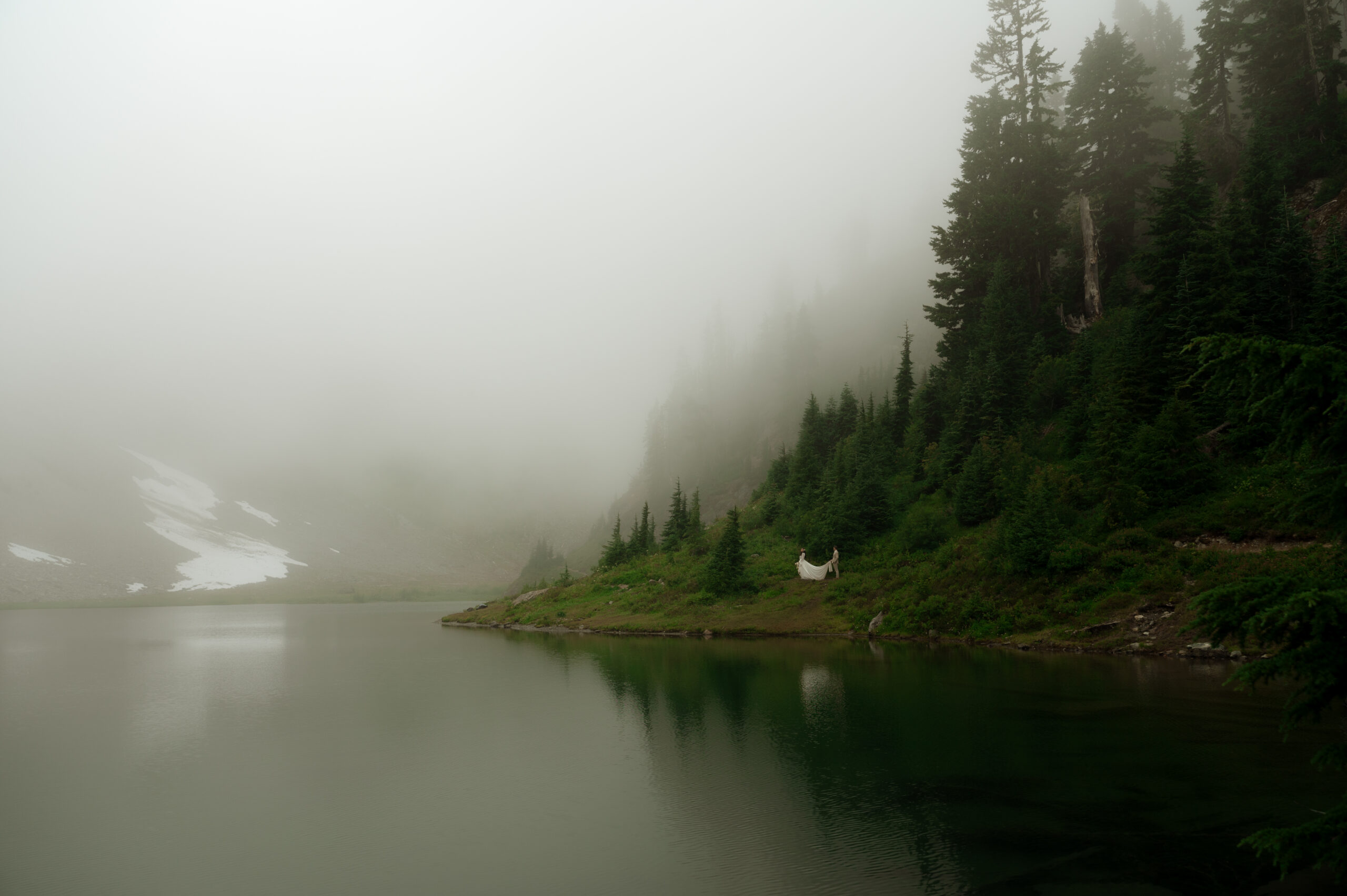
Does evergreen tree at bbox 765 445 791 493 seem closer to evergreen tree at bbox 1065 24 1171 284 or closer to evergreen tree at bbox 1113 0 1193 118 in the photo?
evergreen tree at bbox 1065 24 1171 284

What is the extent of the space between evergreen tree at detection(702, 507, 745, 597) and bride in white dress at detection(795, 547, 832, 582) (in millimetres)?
4981

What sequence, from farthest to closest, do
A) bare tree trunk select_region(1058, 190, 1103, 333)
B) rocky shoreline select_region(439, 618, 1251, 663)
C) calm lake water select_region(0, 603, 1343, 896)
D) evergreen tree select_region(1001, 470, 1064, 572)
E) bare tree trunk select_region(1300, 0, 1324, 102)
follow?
bare tree trunk select_region(1058, 190, 1103, 333) → bare tree trunk select_region(1300, 0, 1324, 102) → evergreen tree select_region(1001, 470, 1064, 572) → rocky shoreline select_region(439, 618, 1251, 663) → calm lake water select_region(0, 603, 1343, 896)

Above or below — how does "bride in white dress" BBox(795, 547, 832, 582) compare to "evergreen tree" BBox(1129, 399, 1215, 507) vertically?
below

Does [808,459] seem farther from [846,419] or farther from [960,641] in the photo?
[960,641]

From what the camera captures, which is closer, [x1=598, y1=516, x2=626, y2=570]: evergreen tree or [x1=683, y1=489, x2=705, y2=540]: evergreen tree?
[x1=683, y1=489, x2=705, y2=540]: evergreen tree

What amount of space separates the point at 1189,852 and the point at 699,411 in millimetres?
130051

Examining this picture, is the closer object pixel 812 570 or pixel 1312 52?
pixel 1312 52

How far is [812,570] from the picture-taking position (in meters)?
53.1

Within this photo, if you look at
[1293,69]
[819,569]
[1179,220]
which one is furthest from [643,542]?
[1293,69]

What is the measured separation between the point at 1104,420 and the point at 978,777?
30.8m

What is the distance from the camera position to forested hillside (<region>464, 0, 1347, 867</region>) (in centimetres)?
884

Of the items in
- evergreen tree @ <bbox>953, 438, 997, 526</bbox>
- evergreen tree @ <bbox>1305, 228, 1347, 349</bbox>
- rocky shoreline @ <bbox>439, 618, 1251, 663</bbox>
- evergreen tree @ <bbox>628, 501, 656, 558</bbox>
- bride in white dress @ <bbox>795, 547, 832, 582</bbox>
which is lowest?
rocky shoreline @ <bbox>439, 618, 1251, 663</bbox>

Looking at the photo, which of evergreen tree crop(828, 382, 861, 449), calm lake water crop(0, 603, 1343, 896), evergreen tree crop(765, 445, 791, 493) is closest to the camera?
calm lake water crop(0, 603, 1343, 896)

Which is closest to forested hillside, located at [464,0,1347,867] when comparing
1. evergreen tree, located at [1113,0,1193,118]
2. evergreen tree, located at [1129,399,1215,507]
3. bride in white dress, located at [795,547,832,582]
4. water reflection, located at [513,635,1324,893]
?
evergreen tree, located at [1129,399,1215,507]
